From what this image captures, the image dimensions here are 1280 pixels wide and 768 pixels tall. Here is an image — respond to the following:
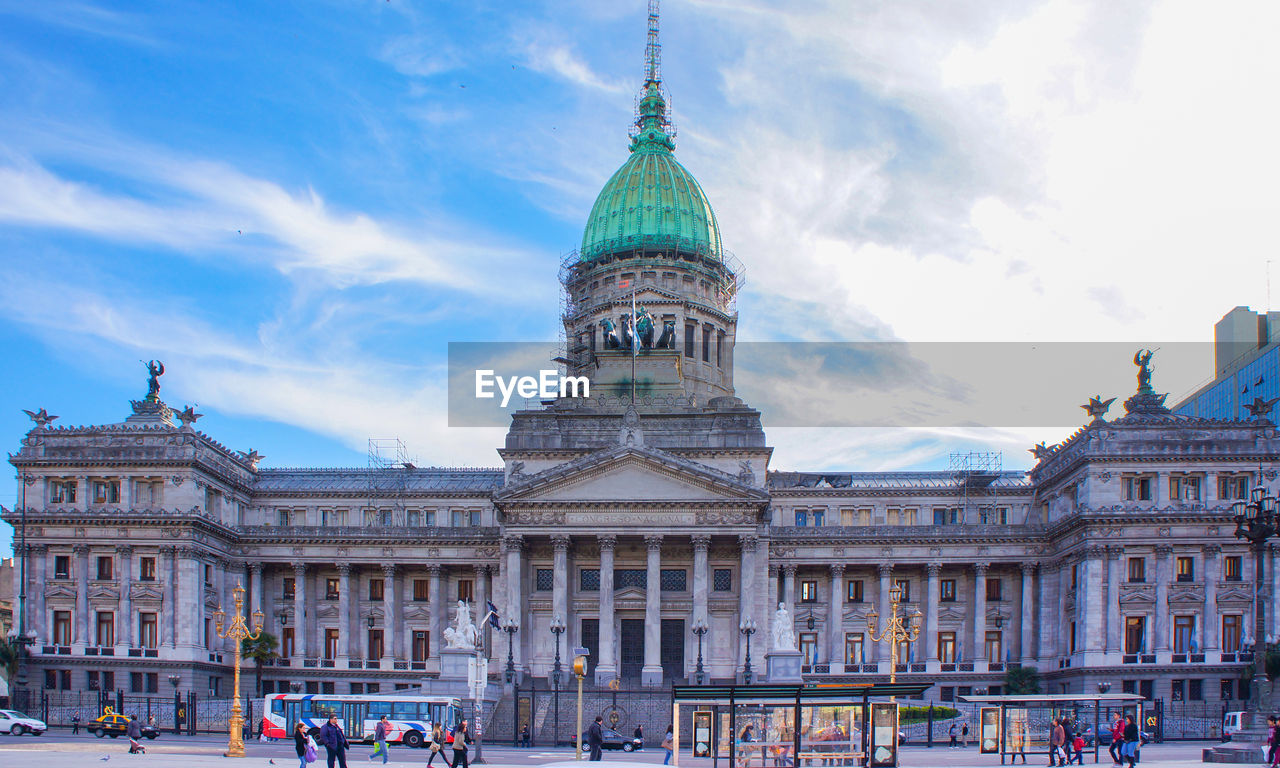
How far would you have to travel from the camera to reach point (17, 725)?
230 feet

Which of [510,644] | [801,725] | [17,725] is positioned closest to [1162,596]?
[510,644]

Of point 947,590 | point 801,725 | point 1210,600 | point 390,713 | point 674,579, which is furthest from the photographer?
point 947,590

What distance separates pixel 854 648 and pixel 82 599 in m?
56.8

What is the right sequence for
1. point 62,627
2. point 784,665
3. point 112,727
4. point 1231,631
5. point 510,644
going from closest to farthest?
1. point 112,727
2. point 784,665
3. point 510,644
4. point 1231,631
5. point 62,627

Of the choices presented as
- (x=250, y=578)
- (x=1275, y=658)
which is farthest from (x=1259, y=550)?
(x=250, y=578)

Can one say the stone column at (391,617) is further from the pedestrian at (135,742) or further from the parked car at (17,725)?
the pedestrian at (135,742)

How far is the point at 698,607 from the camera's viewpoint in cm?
8731

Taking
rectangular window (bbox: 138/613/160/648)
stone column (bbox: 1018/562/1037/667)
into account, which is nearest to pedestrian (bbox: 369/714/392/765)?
rectangular window (bbox: 138/613/160/648)

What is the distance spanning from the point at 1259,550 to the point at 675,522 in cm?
4424

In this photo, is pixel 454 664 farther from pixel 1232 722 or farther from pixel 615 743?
pixel 1232 722

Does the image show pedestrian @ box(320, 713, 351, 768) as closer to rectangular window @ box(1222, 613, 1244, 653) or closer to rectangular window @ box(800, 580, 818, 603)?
rectangular window @ box(800, 580, 818, 603)

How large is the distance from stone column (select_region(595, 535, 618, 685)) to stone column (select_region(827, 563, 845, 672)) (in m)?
18.3

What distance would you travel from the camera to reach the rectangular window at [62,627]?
91.5m

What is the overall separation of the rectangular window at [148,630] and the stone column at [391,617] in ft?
54.6
